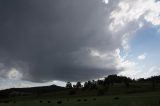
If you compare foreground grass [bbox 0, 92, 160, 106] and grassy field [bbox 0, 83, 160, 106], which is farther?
grassy field [bbox 0, 83, 160, 106]

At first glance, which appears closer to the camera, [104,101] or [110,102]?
[110,102]

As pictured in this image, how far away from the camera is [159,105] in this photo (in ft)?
91.9

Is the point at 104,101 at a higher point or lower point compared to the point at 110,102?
higher

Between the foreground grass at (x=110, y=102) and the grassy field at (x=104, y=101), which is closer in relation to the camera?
the foreground grass at (x=110, y=102)
